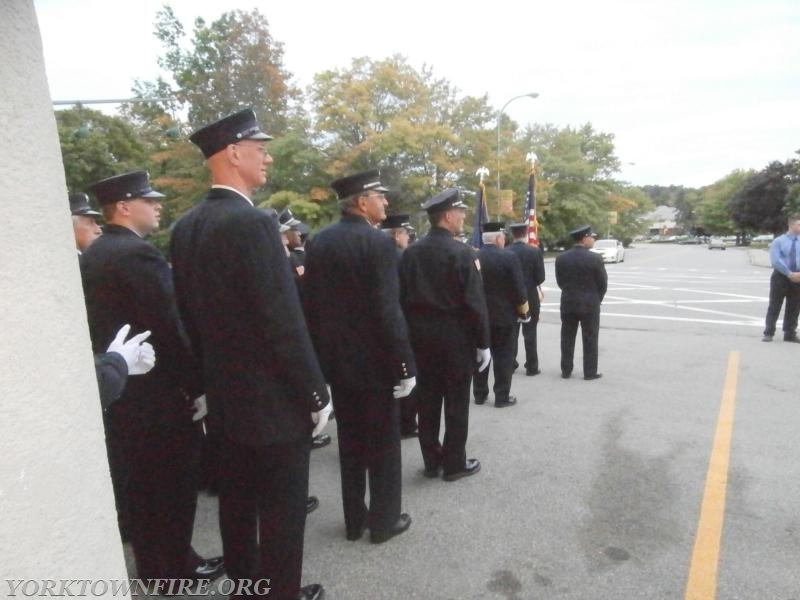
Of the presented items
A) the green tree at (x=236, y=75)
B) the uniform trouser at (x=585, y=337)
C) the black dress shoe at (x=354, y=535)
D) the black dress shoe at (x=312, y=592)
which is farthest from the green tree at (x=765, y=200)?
the black dress shoe at (x=312, y=592)

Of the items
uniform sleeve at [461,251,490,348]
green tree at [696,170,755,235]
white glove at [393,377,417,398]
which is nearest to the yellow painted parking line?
white glove at [393,377,417,398]

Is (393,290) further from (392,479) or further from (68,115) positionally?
(68,115)

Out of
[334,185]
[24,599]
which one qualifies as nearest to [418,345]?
[334,185]

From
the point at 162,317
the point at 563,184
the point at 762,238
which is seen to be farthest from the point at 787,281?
the point at 762,238

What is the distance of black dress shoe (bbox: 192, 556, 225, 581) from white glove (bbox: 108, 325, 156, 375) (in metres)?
1.28

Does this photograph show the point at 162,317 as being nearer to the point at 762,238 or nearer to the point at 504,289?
the point at 504,289

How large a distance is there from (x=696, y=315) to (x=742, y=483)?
8822 mm

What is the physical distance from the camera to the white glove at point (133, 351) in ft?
6.93

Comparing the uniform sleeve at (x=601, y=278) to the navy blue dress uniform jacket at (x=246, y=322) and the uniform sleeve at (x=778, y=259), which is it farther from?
the navy blue dress uniform jacket at (x=246, y=322)

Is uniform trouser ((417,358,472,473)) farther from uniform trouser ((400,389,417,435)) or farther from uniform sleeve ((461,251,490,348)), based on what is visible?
uniform trouser ((400,389,417,435))

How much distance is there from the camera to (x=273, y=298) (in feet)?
7.03

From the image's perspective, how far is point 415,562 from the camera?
2.96 metres

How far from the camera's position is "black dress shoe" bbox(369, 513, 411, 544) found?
3.18 metres

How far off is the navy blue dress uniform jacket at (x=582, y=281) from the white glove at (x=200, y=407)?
516 cm
